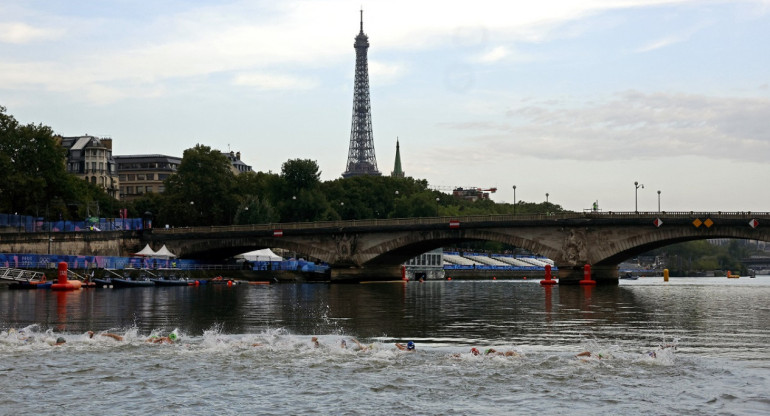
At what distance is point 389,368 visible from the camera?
2556cm

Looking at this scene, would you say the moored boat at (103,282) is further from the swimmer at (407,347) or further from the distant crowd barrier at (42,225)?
the swimmer at (407,347)

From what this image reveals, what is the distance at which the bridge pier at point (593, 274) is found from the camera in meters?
97.1

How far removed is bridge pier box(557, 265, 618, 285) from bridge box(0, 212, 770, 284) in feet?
0.35

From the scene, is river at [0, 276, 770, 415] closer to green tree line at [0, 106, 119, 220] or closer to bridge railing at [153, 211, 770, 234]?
bridge railing at [153, 211, 770, 234]

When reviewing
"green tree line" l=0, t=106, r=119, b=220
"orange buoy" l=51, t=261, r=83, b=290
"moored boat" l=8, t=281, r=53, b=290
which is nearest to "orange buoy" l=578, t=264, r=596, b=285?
"orange buoy" l=51, t=261, r=83, b=290

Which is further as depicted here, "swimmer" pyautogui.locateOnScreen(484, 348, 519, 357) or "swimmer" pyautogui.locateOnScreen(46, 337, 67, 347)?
"swimmer" pyautogui.locateOnScreen(46, 337, 67, 347)

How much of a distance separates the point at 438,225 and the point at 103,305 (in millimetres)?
54145

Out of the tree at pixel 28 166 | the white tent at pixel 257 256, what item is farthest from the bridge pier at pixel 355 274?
the tree at pixel 28 166

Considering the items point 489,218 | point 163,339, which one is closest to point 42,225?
point 489,218

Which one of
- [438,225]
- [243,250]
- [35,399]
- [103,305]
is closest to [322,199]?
[243,250]

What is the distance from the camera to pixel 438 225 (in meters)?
104

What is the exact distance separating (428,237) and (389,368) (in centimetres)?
7922

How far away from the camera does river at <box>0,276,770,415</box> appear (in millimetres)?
20562

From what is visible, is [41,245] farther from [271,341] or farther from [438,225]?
[271,341]
